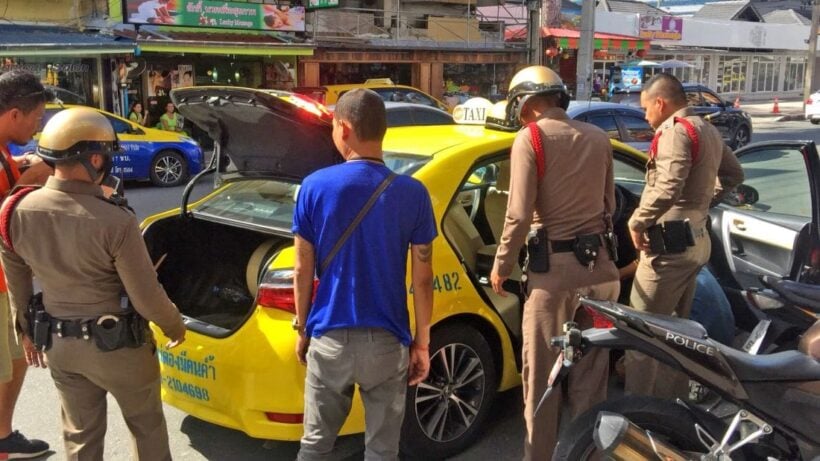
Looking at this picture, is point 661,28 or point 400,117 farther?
point 661,28

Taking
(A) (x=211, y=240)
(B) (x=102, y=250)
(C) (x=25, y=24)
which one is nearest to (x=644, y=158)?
(A) (x=211, y=240)

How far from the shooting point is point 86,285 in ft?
9.21

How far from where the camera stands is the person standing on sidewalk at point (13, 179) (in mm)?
3398

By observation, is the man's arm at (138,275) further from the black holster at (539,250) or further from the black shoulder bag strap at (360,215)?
the black holster at (539,250)

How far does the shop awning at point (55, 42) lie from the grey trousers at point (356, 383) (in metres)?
15.1

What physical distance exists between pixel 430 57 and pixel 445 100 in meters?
1.86

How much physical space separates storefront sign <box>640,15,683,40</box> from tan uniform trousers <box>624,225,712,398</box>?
109 feet

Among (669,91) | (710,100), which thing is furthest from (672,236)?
(710,100)

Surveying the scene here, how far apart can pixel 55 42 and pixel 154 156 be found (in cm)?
511

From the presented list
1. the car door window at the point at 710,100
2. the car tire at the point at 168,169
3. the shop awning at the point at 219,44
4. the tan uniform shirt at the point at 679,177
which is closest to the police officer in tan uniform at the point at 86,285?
the tan uniform shirt at the point at 679,177

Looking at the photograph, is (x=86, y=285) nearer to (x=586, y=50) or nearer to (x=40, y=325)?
(x=40, y=325)

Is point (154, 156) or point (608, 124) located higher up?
point (608, 124)

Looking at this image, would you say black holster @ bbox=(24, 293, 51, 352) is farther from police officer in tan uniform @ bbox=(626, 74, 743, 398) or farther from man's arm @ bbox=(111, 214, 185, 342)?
police officer in tan uniform @ bbox=(626, 74, 743, 398)

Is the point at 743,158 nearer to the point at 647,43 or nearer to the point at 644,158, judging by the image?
the point at 644,158
